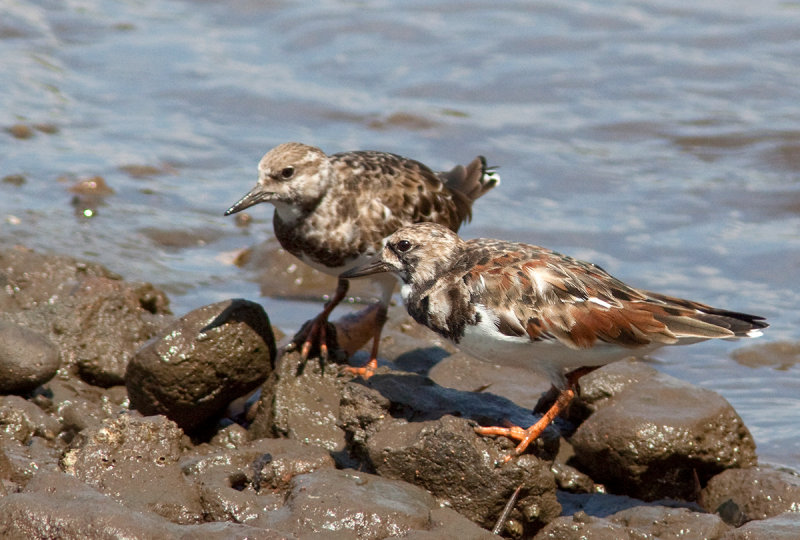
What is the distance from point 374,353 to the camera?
5535 mm

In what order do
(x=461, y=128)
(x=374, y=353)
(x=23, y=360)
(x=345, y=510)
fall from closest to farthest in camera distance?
(x=345, y=510) → (x=23, y=360) → (x=374, y=353) → (x=461, y=128)

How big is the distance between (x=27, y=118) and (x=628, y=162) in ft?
18.6

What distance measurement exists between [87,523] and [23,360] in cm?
Result: 152

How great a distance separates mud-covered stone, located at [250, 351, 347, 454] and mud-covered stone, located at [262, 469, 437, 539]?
74 centimetres

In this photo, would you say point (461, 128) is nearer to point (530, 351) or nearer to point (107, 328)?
point (107, 328)

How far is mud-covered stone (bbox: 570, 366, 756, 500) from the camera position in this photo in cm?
454

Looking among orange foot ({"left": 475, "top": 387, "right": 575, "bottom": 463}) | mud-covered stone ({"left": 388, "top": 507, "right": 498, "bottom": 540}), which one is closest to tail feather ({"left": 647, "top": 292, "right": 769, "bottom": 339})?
orange foot ({"left": 475, "top": 387, "right": 575, "bottom": 463})

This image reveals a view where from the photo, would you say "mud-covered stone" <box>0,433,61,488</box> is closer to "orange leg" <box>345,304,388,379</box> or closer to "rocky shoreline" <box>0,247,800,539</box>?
"rocky shoreline" <box>0,247,800,539</box>

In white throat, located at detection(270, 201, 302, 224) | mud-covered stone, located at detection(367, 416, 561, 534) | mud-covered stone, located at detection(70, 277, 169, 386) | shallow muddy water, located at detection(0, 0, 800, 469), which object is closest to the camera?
mud-covered stone, located at detection(367, 416, 561, 534)

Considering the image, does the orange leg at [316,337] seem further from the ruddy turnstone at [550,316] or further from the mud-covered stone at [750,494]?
the mud-covered stone at [750,494]

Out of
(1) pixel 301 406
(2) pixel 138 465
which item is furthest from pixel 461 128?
(2) pixel 138 465

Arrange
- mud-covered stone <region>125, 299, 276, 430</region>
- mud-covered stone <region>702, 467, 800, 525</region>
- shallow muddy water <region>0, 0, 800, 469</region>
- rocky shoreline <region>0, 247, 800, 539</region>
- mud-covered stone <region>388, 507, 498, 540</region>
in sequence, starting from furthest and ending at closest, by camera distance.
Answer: shallow muddy water <region>0, 0, 800, 469</region> < mud-covered stone <region>125, 299, 276, 430</region> < mud-covered stone <region>702, 467, 800, 525</region> < rocky shoreline <region>0, 247, 800, 539</region> < mud-covered stone <region>388, 507, 498, 540</region>

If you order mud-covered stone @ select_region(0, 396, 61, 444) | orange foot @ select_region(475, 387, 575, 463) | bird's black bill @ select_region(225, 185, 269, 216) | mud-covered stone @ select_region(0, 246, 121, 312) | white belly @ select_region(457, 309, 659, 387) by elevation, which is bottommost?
mud-covered stone @ select_region(0, 396, 61, 444)

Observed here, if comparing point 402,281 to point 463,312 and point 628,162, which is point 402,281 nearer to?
point 463,312
